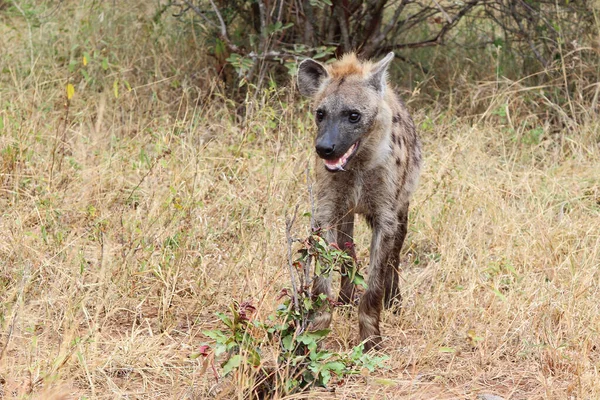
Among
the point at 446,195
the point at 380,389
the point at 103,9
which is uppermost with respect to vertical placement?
the point at 103,9

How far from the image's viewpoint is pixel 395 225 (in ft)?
13.4

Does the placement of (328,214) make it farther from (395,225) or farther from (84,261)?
(84,261)

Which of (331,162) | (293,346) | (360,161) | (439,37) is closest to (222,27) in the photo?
(439,37)

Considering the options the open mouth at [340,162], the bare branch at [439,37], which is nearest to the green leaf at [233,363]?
the open mouth at [340,162]

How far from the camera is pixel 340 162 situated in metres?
3.83

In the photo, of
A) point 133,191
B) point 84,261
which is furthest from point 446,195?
point 84,261

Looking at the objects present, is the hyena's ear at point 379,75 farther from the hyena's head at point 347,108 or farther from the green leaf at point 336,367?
the green leaf at point 336,367

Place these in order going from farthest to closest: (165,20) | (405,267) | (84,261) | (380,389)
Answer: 1. (165,20)
2. (405,267)
3. (84,261)
4. (380,389)

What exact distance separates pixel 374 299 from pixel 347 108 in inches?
32.0

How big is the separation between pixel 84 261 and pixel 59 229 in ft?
1.29

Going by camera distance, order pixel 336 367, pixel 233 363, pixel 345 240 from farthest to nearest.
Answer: pixel 345 240
pixel 336 367
pixel 233 363

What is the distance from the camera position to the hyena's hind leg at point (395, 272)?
4.40 meters

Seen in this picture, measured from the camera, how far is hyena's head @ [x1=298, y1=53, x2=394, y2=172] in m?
3.83

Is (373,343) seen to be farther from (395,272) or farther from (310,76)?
(310,76)
